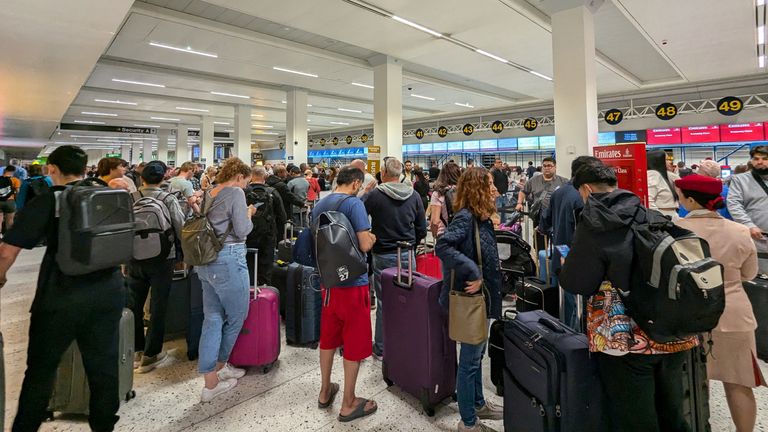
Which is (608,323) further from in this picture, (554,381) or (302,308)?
(302,308)

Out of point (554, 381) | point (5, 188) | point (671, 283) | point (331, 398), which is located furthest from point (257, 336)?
point (5, 188)

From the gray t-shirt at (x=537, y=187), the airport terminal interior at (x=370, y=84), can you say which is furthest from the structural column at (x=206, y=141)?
the gray t-shirt at (x=537, y=187)

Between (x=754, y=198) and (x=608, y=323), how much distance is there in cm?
289

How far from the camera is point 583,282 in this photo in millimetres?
1439

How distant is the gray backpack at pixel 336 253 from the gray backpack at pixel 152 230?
1284mm

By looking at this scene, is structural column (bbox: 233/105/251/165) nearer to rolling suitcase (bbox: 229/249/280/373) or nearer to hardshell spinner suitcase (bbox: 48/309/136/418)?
rolling suitcase (bbox: 229/249/280/373)

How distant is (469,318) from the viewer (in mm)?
1812

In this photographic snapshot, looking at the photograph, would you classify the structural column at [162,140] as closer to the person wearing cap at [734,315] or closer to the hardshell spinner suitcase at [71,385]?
the hardshell spinner suitcase at [71,385]

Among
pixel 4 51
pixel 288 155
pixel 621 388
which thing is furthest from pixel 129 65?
Answer: pixel 621 388

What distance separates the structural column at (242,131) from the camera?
1402 centimetres

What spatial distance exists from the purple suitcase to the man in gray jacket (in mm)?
2849

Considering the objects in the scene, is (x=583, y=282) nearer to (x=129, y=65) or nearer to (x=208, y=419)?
(x=208, y=419)

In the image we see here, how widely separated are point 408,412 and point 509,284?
1438 mm

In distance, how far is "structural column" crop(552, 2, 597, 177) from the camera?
18.2 feet
